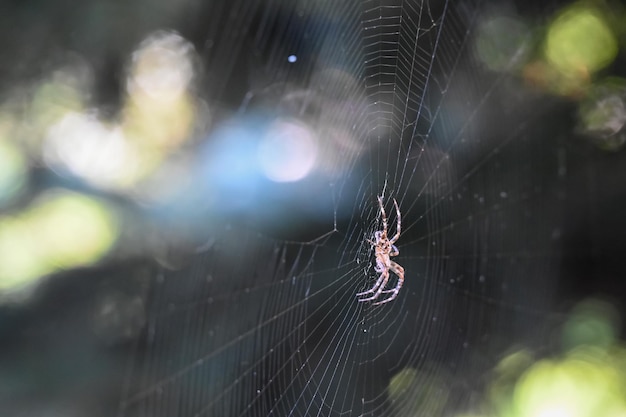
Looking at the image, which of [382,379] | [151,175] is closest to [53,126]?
[151,175]

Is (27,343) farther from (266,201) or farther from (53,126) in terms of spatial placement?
(266,201)

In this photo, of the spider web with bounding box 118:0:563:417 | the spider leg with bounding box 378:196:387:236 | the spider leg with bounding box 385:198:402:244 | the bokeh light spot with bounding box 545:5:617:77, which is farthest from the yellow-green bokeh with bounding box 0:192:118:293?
the bokeh light spot with bounding box 545:5:617:77

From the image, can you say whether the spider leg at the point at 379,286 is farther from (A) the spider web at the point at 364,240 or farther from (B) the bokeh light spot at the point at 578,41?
(B) the bokeh light spot at the point at 578,41

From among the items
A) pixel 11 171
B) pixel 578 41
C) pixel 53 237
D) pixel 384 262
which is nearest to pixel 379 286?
pixel 384 262

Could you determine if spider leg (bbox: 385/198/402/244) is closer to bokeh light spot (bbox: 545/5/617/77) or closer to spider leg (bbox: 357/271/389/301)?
spider leg (bbox: 357/271/389/301)

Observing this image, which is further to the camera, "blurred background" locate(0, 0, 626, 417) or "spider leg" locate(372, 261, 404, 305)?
"spider leg" locate(372, 261, 404, 305)

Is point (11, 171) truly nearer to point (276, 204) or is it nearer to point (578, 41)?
point (276, 204)

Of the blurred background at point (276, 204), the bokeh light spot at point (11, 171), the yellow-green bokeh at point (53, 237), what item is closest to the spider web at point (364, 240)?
the blurred background at point (276, 204)
